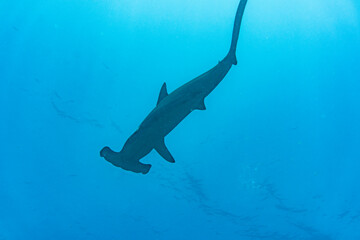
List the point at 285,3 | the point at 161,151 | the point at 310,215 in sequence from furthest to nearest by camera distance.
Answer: the point at 310,215 < the point at 285,3 < the point at 161,151

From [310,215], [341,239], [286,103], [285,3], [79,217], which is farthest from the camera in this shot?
[79,217]

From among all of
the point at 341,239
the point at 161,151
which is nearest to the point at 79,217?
the point at 341,239

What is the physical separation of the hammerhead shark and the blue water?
11.2 m

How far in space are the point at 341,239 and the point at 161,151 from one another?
27.9 m

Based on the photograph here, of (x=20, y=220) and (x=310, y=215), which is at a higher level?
(x=310, y=215)

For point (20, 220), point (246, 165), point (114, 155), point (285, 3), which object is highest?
point (285, 3)

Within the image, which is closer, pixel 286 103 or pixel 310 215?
pixel 286 103

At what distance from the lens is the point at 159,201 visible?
23.8m

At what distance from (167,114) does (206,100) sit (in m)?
12.5

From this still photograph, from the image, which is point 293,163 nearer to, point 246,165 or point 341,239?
point 246,165

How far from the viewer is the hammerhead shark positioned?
3.76m

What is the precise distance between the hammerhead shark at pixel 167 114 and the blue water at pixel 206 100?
36.9ft

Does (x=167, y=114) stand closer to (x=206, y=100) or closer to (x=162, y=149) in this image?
(x=162, y=149)

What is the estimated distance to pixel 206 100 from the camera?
52.7 ft
